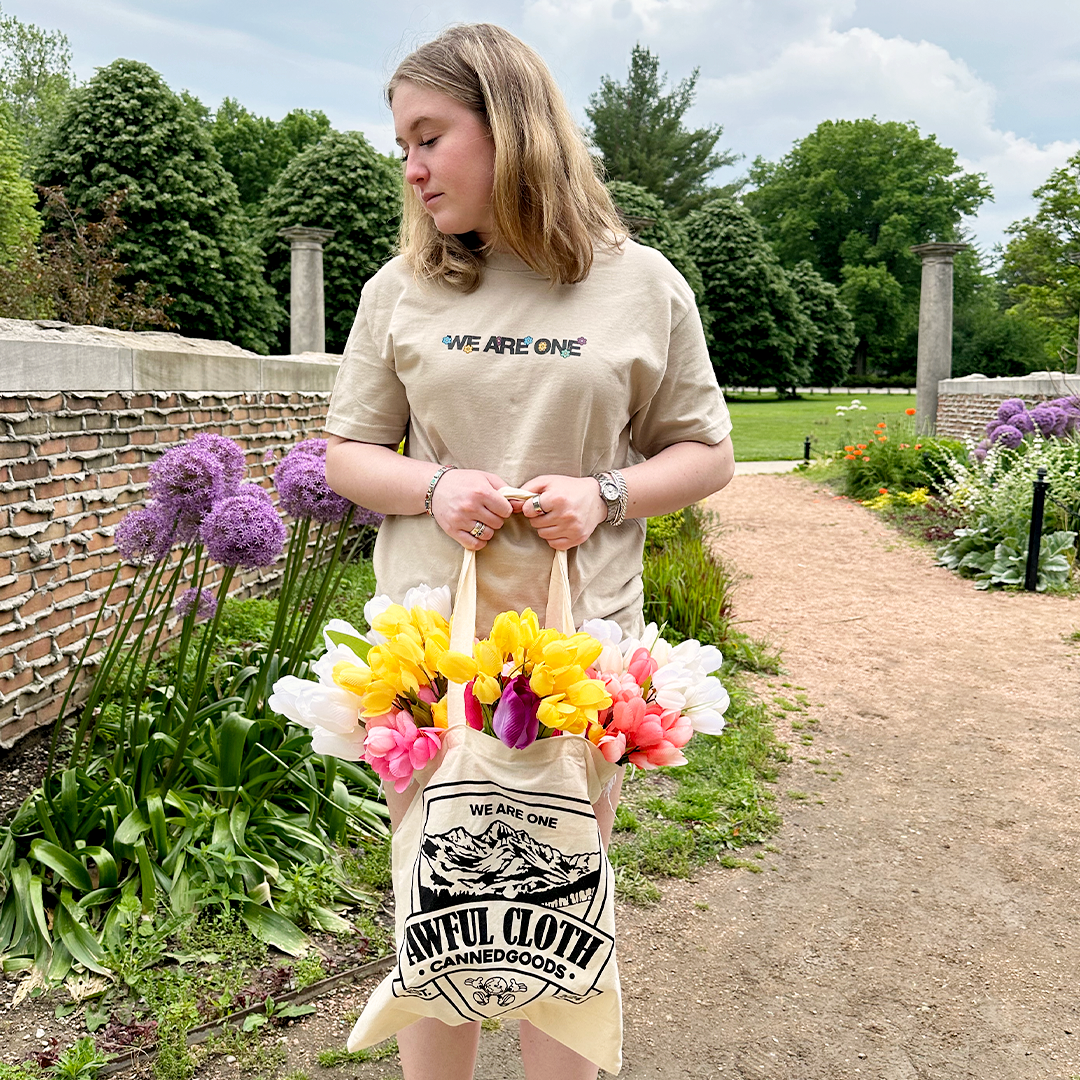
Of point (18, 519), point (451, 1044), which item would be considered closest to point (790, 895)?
point (451, 1044)

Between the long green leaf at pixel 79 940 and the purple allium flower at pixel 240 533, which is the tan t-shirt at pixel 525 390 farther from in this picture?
the long green leaf at pixel 79 940

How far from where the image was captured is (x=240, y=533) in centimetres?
267

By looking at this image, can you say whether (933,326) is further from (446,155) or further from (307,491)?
(446,155)

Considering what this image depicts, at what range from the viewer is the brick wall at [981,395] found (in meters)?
10.5

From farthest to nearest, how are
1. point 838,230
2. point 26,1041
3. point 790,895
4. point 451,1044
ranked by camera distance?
point 838,230, point 790,895, point 26,1041, point 451,1044

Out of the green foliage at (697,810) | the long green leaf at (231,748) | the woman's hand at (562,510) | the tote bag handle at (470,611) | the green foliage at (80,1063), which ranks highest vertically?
the woman's hand at (562,510)

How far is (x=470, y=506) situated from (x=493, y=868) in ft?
1.57

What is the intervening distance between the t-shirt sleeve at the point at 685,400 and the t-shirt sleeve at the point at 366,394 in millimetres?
381

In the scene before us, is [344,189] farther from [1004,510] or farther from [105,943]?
[105,943]

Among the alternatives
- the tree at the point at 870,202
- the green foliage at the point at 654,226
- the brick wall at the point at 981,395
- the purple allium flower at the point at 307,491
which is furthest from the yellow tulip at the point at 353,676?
the tree at the point at 870,202

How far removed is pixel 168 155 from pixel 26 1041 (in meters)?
18.8

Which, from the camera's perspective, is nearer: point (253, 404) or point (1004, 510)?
point (253, 404)

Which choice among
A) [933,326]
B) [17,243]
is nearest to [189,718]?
[933,326]

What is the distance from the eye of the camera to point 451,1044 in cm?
161
